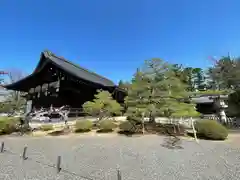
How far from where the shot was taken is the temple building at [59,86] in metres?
16.5

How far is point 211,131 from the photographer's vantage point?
838 cm

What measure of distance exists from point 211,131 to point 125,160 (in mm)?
5533

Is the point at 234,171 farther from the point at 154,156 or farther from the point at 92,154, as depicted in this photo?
the point at 92,154

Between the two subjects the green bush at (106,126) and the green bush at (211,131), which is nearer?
the green bush at (211,131)

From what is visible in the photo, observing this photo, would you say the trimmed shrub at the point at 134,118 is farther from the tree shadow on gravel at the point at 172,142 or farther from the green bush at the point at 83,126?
the green bush at the point at 83,126

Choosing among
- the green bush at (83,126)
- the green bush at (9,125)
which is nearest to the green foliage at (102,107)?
the green bush at (83,126)

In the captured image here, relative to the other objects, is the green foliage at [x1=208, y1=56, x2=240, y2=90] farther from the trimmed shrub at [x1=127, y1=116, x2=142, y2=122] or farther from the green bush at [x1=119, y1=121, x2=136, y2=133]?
the green bush at [x1=119, y1=121, x2=136, y2=133]

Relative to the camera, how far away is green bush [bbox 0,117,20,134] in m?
10.9

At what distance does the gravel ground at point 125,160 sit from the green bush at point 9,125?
10.6ft

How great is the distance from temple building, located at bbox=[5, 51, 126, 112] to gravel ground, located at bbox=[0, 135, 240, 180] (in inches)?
346

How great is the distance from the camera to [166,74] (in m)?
9.98

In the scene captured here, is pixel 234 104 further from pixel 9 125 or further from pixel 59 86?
pixel 9 125

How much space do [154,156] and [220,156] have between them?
2.61 metres

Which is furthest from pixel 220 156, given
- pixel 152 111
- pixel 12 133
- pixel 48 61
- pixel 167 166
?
pixel 48 61
